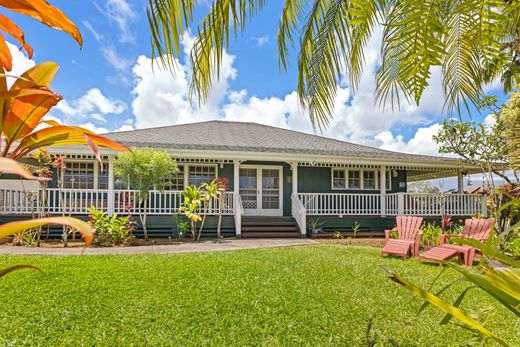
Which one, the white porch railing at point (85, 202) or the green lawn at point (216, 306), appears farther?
the white porch railing at point (85, 202)

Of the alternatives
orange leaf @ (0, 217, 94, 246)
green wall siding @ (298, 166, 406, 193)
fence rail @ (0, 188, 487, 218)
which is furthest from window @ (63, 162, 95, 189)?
orange leaf @ (0, 217, 94, 246)

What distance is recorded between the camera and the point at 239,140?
635 inches

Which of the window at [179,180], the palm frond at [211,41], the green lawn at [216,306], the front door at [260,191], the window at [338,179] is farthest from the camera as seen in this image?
the window at [338,179]

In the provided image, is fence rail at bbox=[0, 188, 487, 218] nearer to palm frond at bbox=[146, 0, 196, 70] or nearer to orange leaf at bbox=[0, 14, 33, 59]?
palm frond at bbox=[146, 0, 196, 70]

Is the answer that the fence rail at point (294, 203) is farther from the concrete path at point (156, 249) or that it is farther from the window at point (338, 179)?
the concrete path at point (156, 249)

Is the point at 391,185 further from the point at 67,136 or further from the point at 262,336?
the point at 67,136

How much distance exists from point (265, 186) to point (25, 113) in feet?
46.3

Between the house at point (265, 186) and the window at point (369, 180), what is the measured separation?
2.4 inches

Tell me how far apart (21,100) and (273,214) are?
46.5ft

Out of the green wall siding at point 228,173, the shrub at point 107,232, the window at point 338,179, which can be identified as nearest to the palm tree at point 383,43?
the shrub at point 107,232

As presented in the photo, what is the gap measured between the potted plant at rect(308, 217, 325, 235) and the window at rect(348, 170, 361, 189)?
315cm

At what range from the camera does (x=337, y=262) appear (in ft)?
24.7

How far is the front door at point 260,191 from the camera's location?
1491cm

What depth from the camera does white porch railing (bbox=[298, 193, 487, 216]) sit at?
1400cm
